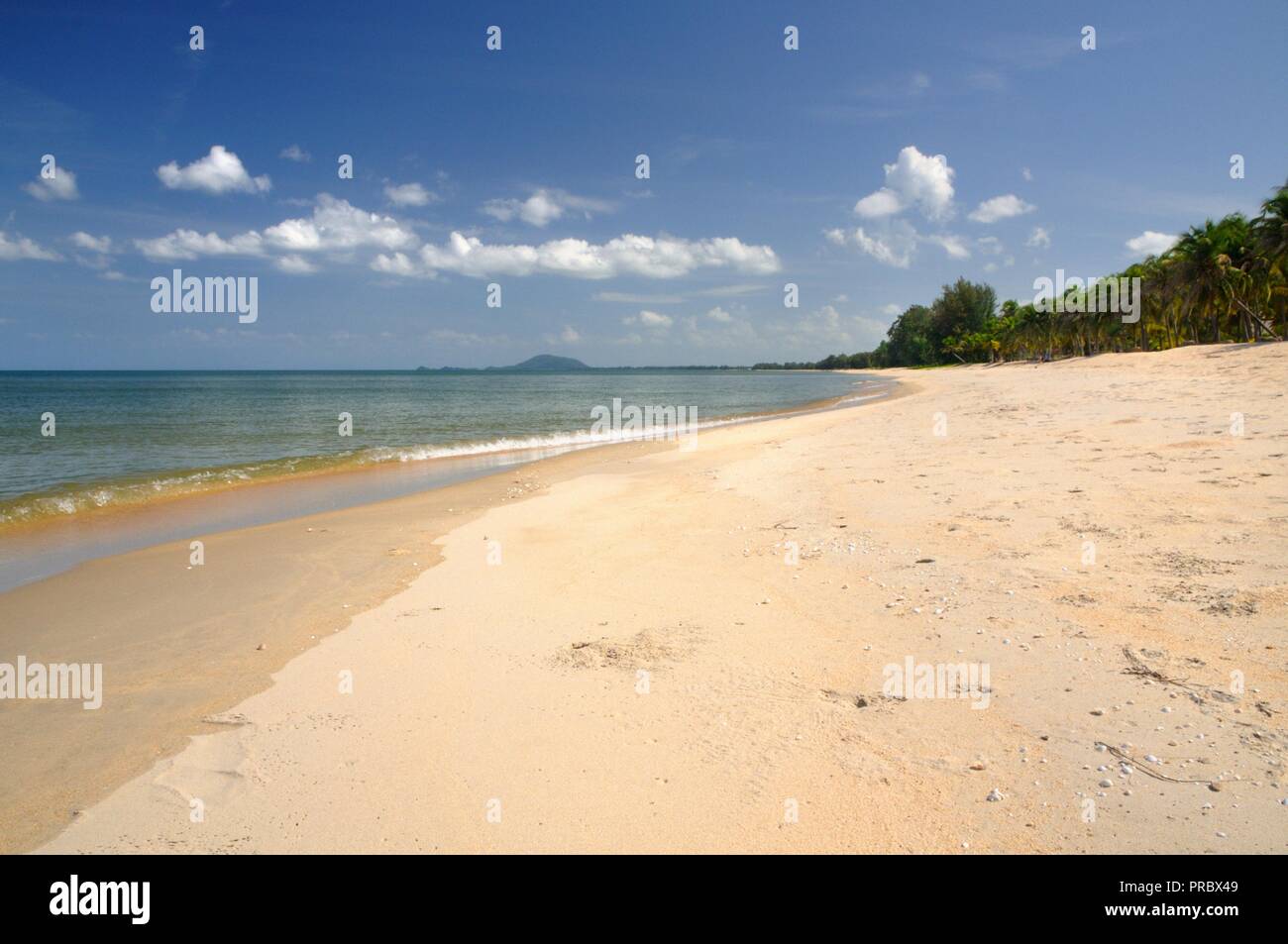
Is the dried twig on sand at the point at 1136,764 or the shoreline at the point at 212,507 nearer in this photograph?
the dried twig on sand at the point at 1136,764

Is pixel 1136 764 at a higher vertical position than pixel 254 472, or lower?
lower

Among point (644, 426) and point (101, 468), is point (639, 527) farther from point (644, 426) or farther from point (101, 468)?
point (644, 426)

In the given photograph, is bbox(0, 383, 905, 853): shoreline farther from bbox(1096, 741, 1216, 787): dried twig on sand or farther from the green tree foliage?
the green tree foliage

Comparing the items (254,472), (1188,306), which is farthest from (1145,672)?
(1188,306)

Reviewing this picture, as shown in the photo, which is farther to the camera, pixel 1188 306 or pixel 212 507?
pixel 1188 306

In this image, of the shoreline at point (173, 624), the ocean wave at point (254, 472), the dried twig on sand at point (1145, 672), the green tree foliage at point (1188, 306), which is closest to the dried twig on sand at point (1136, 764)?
the dried twig on sand at point (1145, 672)

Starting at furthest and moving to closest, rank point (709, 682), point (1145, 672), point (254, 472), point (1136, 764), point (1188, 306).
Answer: point (1188, 306)
point (254, 472)
point (709, 682)
point (1145, 672)
point (1136, 764)

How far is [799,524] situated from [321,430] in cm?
2883

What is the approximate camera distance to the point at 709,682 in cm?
523

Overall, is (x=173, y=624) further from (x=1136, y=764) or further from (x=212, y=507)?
(x=212, y=507)

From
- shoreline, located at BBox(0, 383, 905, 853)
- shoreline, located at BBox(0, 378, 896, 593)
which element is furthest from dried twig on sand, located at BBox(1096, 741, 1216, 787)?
shoreline, located at BBox(0, 378, 896, 593)

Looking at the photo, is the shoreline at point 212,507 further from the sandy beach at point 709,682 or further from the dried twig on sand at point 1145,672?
the dried twig on sand at point 1145,672

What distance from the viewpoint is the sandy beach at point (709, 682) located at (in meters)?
3.66
